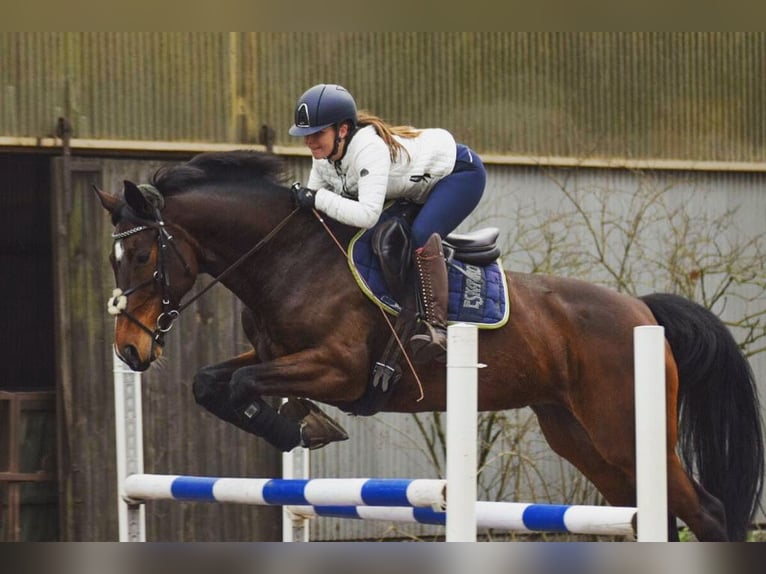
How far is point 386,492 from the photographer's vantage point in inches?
181

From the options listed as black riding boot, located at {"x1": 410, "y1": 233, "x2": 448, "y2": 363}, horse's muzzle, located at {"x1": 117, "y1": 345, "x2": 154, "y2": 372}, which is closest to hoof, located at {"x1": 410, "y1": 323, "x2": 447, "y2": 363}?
black riding boot, located at {"x1": 410, "y1": 233, "x2": 448, "y2": 363}

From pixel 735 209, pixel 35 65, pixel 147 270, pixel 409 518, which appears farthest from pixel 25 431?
pixel 735 209

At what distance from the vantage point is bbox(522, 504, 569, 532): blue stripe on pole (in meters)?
4.48

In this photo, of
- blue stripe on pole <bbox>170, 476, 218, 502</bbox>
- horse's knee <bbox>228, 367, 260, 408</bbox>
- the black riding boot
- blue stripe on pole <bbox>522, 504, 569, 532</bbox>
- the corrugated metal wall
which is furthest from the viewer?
the corrugated metal wall

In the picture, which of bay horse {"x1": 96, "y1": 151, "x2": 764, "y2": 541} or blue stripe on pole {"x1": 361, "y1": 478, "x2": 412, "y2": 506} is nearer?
blue stripe on pole {"x1": 361, "y1": 478, "x2": 412, "y2": 506}

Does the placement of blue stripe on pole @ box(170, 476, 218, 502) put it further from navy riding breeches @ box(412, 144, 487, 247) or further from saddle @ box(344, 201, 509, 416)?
navy riding breeches @ box(412, 144, 487, 247)

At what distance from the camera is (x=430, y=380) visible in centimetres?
577

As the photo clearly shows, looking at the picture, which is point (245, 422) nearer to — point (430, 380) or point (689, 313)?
point (430, 380)

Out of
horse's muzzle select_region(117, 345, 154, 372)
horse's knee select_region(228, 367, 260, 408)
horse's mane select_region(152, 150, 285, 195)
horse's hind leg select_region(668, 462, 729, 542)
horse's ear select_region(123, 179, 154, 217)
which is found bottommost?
horse's hind leg select_region(668, 462, 729, 542)

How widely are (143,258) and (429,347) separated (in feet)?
3.84

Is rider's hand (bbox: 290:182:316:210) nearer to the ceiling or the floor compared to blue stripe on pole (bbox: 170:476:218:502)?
nearer to the ceiling

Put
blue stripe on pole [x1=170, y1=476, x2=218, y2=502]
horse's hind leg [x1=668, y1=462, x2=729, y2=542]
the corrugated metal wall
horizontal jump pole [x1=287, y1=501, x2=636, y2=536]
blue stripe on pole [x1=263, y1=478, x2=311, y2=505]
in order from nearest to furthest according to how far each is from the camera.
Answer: horizontal jump pole [x1=287, y1=501, x2=636, y2=536], blue stripe on pole [x1=263, y1=478, x2=311, y2=505], blue stripe on pole [x1=170, y1=476, x2=218, y2=502], horse's hind leg [x1=668, y1=462, x2=729, y2=542], the corrugated metal wall

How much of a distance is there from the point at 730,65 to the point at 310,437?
5318 mm

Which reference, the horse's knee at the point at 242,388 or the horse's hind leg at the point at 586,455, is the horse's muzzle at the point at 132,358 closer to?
the horse's knee at the point at 242,388
